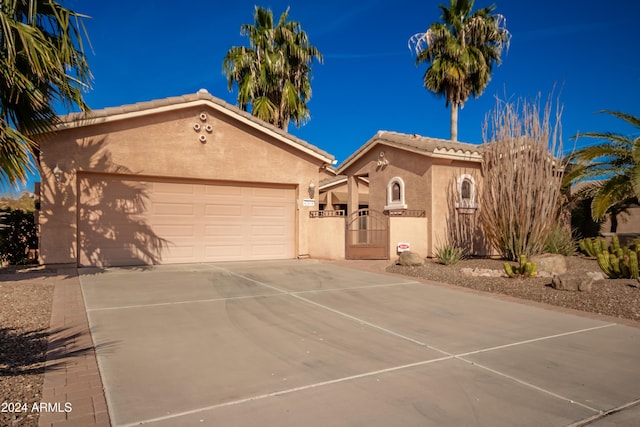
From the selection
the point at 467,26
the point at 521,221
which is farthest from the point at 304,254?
the point at 467,26

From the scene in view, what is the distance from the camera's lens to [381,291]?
863 centimetres

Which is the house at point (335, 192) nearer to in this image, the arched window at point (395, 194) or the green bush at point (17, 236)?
the arched window at point (395, 194)

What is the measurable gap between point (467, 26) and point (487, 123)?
1321cm

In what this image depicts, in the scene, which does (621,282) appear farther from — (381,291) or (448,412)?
(448,412)

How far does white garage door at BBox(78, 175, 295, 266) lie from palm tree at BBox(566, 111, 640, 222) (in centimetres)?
919

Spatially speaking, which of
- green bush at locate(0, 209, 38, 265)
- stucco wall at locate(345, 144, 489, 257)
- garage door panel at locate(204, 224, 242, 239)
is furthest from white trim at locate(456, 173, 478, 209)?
green bush at locate(0, 209, 38, 265)

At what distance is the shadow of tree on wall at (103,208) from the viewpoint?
11.2 metres

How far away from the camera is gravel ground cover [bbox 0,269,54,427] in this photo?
11.0 ft

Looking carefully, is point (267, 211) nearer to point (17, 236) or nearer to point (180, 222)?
point (180, 222)

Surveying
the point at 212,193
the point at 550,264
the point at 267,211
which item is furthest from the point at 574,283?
the point at 212,193

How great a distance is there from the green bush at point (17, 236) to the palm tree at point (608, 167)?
15582 millimetres

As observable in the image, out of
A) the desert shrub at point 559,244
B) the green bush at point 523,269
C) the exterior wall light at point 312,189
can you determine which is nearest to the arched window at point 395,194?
the exterior wall light at point 312,189

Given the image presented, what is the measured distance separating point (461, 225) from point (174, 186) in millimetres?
9479

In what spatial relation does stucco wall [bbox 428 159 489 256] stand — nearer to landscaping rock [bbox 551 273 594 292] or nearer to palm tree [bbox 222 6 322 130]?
landscaping rock [bbox 551 273 594 292]
